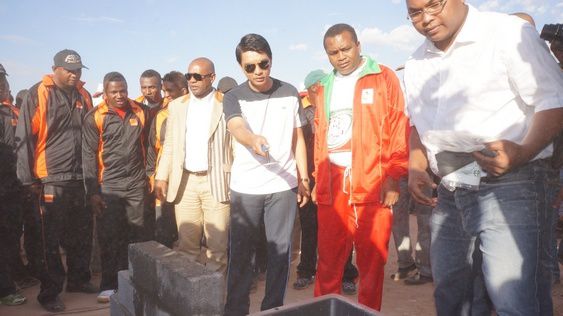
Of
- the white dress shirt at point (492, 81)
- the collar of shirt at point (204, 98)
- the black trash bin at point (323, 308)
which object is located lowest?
the black trash bin at point (323, 308)

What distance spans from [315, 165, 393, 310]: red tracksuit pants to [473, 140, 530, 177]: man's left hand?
1519mm

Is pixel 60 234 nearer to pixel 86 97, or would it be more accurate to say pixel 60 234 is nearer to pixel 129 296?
pixel 86 97

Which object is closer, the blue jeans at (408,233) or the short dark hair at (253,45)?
the short dark hair at (253,45)

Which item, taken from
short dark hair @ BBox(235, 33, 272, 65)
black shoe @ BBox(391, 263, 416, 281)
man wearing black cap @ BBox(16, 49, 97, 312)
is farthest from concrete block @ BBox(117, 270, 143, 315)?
black shoe @ BBox(391, 263, 416, 281)

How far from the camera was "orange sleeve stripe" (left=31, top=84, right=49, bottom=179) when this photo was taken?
172 inches

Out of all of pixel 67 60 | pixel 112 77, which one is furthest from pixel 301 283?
pixel 67 60

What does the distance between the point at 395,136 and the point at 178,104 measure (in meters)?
2.31

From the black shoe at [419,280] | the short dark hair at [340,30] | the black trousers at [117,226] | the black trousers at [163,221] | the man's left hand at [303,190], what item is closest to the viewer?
the short dark hair at [340,30]

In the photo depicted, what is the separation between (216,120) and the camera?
4059mm

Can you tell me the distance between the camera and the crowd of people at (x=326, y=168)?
1806 mm

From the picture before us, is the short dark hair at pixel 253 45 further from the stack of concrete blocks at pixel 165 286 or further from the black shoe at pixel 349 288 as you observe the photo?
the black shoe at pixel 349 288

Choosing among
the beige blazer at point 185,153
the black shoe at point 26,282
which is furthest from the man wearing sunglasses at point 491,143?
the black shoe at point 26,282

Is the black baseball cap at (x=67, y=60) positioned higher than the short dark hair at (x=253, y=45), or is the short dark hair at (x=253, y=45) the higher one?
the black baseball cap at (x=67, y=60)

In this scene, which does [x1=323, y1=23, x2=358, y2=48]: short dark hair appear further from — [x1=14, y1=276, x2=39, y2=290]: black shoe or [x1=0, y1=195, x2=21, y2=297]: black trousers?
[x1=14, y1=276, x2=39, y2=290]: black shoe
